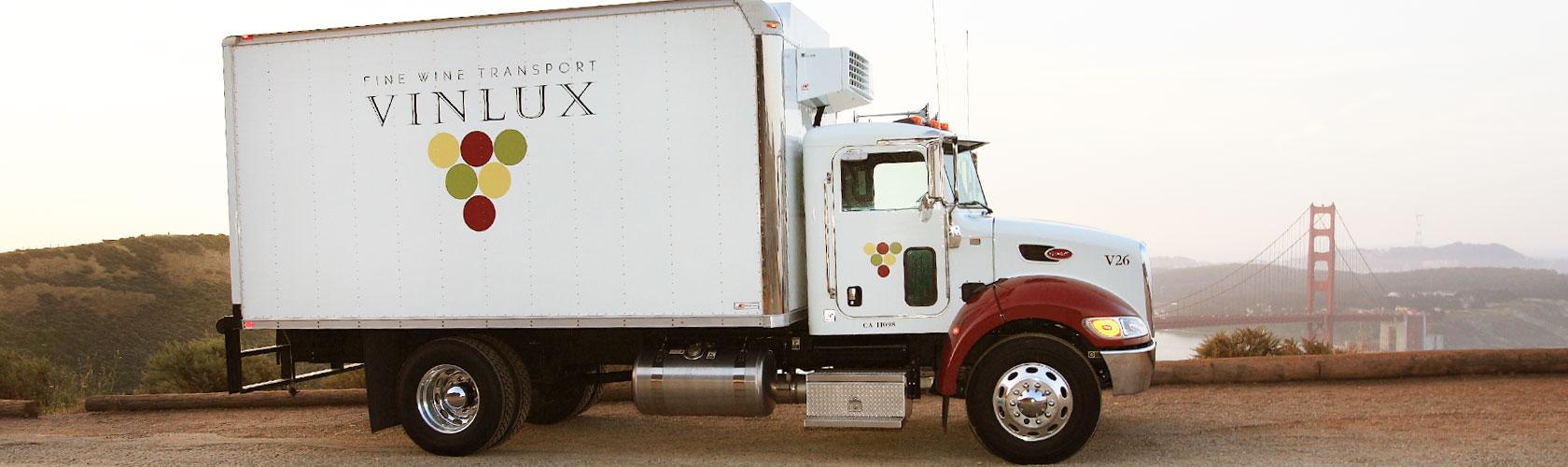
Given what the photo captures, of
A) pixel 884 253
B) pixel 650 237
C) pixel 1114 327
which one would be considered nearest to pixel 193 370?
pixel 650 237

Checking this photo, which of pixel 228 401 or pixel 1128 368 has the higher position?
pixel 1128 368

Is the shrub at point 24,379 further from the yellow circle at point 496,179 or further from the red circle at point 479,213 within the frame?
the yellow circle at point 496,179

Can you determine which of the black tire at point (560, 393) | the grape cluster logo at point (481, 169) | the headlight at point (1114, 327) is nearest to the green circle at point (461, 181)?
the grape cluster logo at point (481, 169)

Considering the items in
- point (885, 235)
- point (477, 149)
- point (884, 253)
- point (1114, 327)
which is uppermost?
point (477, 149)

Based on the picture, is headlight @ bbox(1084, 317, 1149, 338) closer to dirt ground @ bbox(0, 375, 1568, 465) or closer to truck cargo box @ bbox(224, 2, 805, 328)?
dirt ground @ bbox(0, 375, 1568, 465)

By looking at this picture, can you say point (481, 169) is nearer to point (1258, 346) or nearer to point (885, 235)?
point (885, 235)

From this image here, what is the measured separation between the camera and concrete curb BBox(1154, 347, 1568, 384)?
13000 mm

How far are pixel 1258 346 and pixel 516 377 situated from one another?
35.8 ft

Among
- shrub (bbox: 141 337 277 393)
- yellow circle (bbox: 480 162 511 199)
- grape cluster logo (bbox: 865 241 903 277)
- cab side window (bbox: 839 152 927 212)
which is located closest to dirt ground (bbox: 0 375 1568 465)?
grape cluster logo (bbox: 865 241 903 277)

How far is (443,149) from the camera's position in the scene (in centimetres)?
938

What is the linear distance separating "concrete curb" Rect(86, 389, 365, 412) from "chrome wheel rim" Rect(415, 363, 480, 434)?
4.15m

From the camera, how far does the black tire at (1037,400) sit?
8.46 meters

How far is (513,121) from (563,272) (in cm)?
127

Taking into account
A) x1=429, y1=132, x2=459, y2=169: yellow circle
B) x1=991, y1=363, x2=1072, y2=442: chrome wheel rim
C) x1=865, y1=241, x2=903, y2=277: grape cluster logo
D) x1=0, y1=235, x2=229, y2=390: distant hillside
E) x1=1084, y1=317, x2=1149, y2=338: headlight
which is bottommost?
x1=0, y1=235, x2=229, y2=390: distant hillside
